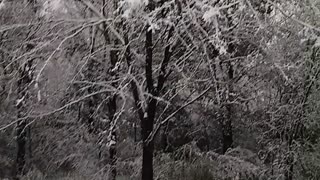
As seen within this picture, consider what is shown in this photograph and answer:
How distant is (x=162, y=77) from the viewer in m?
6.87

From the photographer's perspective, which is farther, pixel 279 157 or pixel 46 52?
pixel 279 157

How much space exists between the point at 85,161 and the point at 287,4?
586 cm

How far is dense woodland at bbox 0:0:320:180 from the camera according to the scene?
5965mm

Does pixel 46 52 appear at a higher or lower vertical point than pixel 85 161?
higher

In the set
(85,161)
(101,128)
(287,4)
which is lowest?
(85,161)

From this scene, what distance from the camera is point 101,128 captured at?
1032 cm

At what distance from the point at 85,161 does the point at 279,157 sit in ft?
13.4

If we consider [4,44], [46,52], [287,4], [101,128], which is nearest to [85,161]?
[101,128]

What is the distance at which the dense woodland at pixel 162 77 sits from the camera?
5965 millimetres

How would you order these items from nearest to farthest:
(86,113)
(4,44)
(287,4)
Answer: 1. (287,4)
2. (4,44)
3. (86,113)

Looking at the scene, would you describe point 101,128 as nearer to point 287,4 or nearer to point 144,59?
point 144,59

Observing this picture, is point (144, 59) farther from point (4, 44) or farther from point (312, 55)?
point (4, 44)

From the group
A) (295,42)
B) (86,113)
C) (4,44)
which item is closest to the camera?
(295,42)

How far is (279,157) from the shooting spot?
9.05 meters
